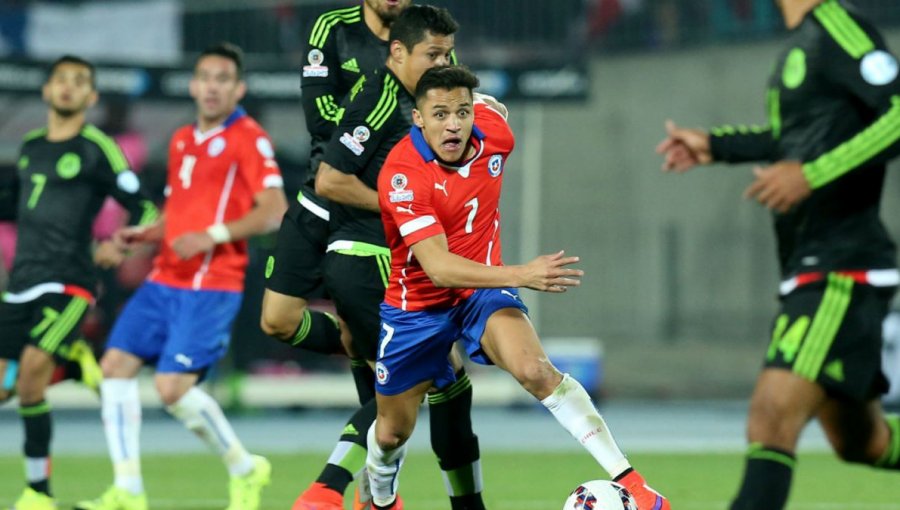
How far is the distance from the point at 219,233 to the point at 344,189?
2.07 meters

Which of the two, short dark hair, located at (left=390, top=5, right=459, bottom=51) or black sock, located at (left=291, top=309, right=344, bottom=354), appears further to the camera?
black sock, located at (left=291, top=309, right=344, bottom=354)

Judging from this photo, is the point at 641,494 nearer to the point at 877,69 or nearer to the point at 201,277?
the point at 877,69

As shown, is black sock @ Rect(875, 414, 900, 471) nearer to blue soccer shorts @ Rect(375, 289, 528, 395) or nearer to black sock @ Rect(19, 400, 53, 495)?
blue soccer shorts @ Rect(375, 289, 528, 395)

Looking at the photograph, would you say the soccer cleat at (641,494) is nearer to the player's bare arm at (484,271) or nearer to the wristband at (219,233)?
the player's bare arm at (484,271)

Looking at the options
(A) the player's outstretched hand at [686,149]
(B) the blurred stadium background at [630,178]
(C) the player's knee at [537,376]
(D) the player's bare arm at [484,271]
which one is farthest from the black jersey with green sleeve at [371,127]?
(B) the blurred stadium background at [630,178]

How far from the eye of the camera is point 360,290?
6328 mm

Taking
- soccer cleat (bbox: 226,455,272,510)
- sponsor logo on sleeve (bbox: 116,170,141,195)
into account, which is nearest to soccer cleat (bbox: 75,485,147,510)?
soccer cleat (bbox: 226,455,272,510)

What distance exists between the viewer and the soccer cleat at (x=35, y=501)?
773 cm

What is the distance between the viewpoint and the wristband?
8.03 m

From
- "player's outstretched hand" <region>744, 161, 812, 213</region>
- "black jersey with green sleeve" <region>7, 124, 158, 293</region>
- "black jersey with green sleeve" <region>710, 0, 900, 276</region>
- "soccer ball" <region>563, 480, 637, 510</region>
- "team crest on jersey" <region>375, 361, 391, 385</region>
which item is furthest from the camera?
"black jersey with green sleeve" <region>7, 124, 158, 293</region>

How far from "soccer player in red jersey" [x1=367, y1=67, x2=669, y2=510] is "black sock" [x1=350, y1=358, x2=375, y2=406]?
0.81 meters

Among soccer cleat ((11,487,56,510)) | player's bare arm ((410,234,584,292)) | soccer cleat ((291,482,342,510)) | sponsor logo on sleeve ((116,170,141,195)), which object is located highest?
sponsor logo on sleeve ((116,170,141,195))

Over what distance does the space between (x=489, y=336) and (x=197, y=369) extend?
2.92 meters

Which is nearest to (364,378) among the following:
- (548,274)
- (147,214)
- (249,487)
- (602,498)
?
(249,487)
